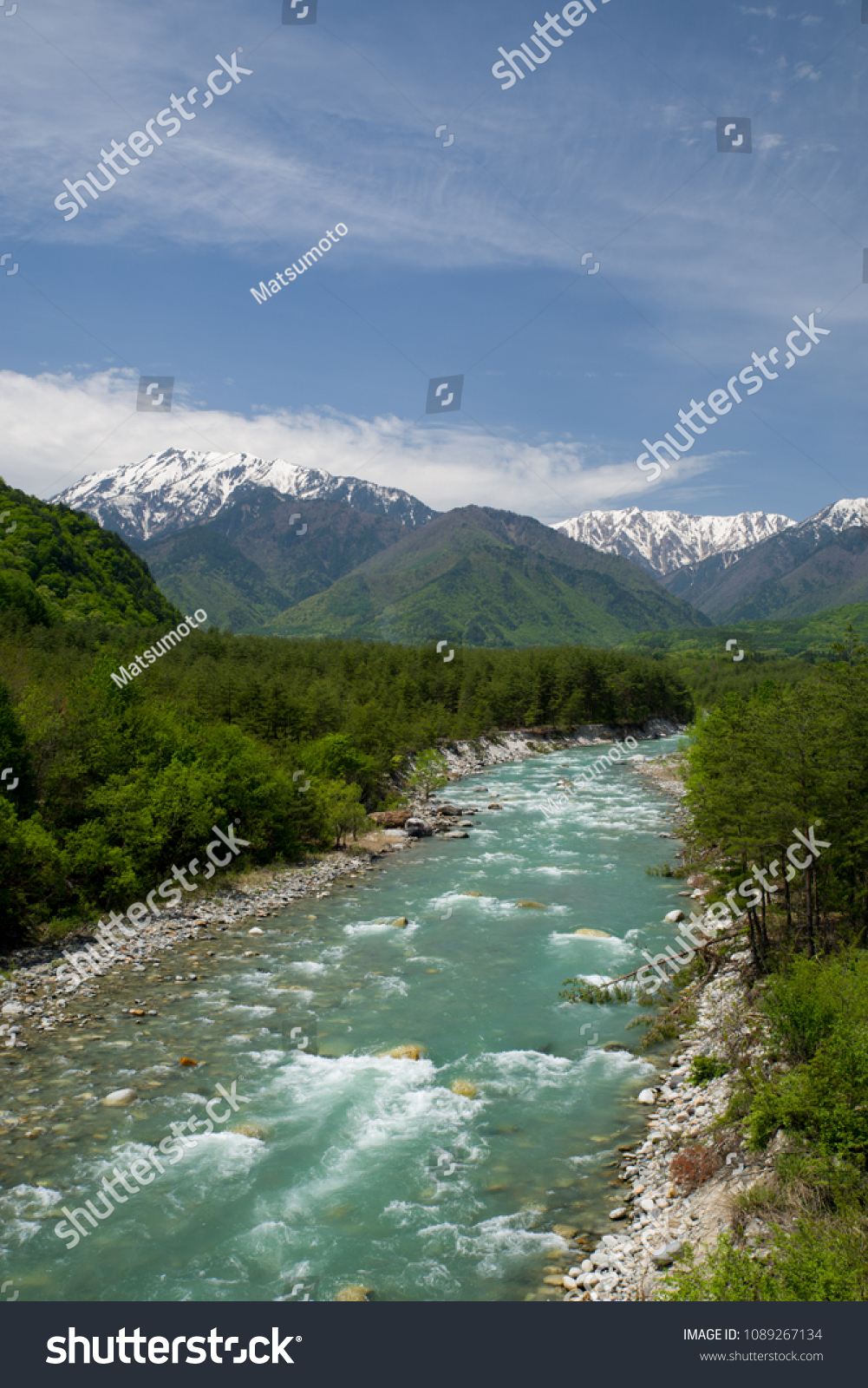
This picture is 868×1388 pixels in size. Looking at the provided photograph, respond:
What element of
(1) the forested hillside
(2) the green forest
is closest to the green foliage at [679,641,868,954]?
(2) the green forest

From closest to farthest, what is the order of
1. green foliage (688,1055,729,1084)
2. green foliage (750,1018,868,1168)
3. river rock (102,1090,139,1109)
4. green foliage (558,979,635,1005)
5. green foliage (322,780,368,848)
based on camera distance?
green foliage (750,1018,868,1168)
river rock (102,1090,139,1109)
green foliage (688,1055,729,1084)
green foliage (558,979,635,1005)
green foliage (322,780,368,848)

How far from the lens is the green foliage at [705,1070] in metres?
17.0

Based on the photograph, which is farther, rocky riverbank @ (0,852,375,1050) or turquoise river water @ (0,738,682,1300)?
rocky riverbank @ (0,852,375,1050)

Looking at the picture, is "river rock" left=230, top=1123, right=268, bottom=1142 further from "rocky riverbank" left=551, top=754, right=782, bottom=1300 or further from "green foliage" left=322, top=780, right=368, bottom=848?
"green foliage" left=322, top=780, right=368, bottom=848

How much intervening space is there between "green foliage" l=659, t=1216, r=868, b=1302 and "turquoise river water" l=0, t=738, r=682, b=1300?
4022mm

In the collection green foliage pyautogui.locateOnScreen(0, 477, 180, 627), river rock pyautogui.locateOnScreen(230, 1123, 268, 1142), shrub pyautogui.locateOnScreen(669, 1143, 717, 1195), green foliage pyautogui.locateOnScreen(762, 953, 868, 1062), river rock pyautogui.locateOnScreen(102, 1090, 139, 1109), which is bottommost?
river rock pyautogui.locateOnScreen(230, 1123, 268, 1142)

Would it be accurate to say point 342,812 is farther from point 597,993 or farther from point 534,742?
point 534,742

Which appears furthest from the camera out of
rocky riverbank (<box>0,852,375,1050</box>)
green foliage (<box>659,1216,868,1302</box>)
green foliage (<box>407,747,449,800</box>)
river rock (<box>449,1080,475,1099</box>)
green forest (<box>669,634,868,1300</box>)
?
green foliage (<box>407,747,449,800</box>)

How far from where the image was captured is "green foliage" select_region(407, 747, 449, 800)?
6362 cm

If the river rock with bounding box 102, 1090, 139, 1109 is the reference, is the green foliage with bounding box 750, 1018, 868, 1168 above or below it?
above

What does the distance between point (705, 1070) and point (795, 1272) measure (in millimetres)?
9202

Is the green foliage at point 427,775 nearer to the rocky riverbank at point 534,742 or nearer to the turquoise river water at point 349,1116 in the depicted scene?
the rocky riverbank at point 534,742
